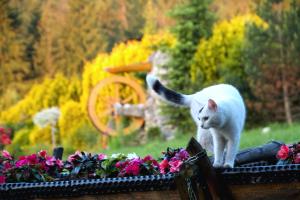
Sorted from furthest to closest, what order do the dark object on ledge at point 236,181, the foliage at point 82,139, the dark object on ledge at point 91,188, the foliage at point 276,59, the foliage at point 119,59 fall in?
the foliage at point 119,59 → the foliage at point 82,139 → the foliage at point 276,59 → the dark object on ledge at point 91,188 → the dark object on ledge at point 236,181

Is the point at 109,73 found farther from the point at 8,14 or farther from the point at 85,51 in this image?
the point at 8,14

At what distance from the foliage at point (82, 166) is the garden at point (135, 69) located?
219 cm

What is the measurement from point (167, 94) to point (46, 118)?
35.6 feet

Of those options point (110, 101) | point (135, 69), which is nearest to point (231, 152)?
point (135, 69)

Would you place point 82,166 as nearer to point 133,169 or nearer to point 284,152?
point 133,169

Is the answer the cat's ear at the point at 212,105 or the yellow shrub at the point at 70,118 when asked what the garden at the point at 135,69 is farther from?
the cat's ear at the point at 212,105

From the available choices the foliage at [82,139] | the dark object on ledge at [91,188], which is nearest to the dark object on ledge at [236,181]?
the dark object on ledge at [91,188]

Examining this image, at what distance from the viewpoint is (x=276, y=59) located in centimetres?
979

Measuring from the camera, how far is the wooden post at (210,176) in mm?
1663

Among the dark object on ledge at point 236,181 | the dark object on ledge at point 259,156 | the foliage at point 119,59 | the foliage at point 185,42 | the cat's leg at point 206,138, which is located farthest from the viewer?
the foliage at point 119,59

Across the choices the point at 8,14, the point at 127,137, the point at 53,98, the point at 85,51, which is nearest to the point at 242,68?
the point at 127,137

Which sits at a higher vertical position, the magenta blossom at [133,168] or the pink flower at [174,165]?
the pink flower at [174,165]

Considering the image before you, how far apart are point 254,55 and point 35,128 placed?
6.17 metres

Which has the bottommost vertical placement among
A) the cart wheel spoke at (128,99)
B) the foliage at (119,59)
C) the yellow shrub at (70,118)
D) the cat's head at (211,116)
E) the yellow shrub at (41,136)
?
the yellow shrub at (41,136)
